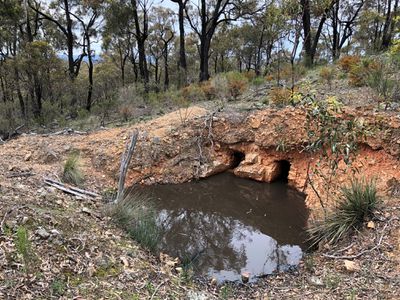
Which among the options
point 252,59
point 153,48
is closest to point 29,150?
point 153,48

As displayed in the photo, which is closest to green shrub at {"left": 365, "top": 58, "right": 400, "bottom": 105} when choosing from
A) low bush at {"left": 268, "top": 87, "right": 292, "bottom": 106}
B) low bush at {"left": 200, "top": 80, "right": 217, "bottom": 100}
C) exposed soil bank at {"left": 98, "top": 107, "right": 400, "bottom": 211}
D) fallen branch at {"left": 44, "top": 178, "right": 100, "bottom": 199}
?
exposed soil bank at {"left": 98, "top": 107, "right": 400, "bottom": 211}

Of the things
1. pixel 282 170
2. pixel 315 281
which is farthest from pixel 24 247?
pixel 282 170

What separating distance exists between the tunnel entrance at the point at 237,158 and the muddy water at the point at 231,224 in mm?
526

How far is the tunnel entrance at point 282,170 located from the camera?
29.1 feet

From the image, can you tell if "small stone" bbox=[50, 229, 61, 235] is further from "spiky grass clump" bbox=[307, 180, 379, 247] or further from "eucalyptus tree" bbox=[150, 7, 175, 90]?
"eucalyptus tree" bbox=[150, 7, 175, 90]

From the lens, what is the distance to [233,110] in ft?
31.3

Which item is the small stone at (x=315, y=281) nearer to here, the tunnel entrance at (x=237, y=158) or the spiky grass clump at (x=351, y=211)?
the spiky grass clump at (x=351, y=211)

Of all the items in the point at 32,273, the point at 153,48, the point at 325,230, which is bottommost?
the point at 325,230

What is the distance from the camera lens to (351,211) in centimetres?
511

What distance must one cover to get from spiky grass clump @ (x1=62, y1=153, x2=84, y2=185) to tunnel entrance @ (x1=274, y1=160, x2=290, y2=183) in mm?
4676

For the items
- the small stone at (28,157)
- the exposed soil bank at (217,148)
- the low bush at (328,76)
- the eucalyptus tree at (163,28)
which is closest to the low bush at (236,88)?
the exposed soil bank at (217,148)

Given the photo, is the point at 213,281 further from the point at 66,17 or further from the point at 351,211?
the point at 66,17

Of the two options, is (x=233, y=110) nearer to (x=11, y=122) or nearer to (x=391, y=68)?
(x=391, y=68)

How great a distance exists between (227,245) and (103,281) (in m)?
2.84
